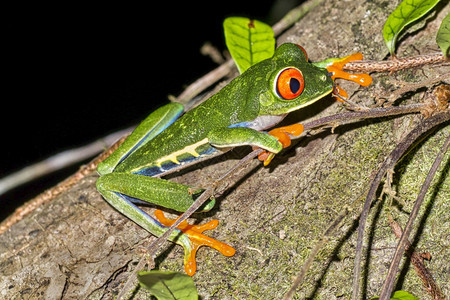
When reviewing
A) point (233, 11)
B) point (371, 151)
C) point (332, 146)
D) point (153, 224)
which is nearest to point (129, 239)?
point (153, 224)

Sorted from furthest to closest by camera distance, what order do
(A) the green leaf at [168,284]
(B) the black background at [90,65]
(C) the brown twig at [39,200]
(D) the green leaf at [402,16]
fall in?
(B) the black background at [90,65], (C) the brown twig at [39,200], (D) the green leaf at [402,16], (A) the green leaf at [168,284]

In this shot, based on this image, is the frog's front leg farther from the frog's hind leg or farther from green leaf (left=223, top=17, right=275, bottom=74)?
green leaf (left=223, top=17, right=275, bottom=74)

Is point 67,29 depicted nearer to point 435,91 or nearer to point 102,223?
point 102,223

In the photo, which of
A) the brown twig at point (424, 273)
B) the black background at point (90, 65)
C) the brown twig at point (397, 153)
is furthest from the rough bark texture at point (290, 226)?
the black background at point (90, 65)

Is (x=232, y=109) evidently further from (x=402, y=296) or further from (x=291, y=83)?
(x=402, y=296)

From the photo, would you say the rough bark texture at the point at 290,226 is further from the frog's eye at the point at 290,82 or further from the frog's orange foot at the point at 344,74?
the frog's eye at the point at 290,82

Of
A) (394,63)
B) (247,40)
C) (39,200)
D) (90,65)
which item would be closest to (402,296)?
(394,63)
